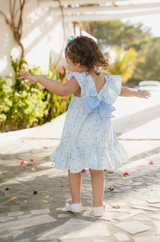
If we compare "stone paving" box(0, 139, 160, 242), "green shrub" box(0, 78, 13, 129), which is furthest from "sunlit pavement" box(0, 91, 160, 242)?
"green shrub" box(0, 78, 13, 129)

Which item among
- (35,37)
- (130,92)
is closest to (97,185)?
(130,92)

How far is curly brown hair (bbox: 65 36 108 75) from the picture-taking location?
2.14 meters

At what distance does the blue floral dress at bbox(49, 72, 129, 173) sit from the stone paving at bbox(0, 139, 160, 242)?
1.32 ft

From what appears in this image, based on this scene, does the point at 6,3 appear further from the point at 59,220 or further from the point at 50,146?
the point at 59,220

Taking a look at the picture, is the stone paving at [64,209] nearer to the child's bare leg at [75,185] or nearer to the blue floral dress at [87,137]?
the child's bare leg at [75,185]

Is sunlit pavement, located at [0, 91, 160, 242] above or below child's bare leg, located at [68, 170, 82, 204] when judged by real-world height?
below

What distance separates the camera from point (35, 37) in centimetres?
759

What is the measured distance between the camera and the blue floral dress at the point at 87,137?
7.00 ft

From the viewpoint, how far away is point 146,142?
5473mm

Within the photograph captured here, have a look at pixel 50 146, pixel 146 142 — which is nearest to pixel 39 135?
pixel 50 146

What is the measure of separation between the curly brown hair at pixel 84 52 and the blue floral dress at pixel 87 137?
4.0 inches

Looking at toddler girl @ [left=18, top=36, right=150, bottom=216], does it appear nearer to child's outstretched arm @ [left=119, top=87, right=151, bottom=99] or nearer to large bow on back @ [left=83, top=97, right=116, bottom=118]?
large bow on back @ [left=83, top=97, right=116, bottom=118]

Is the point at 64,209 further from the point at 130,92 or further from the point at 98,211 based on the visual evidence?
the point at 130,92

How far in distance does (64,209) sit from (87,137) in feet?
2.21
